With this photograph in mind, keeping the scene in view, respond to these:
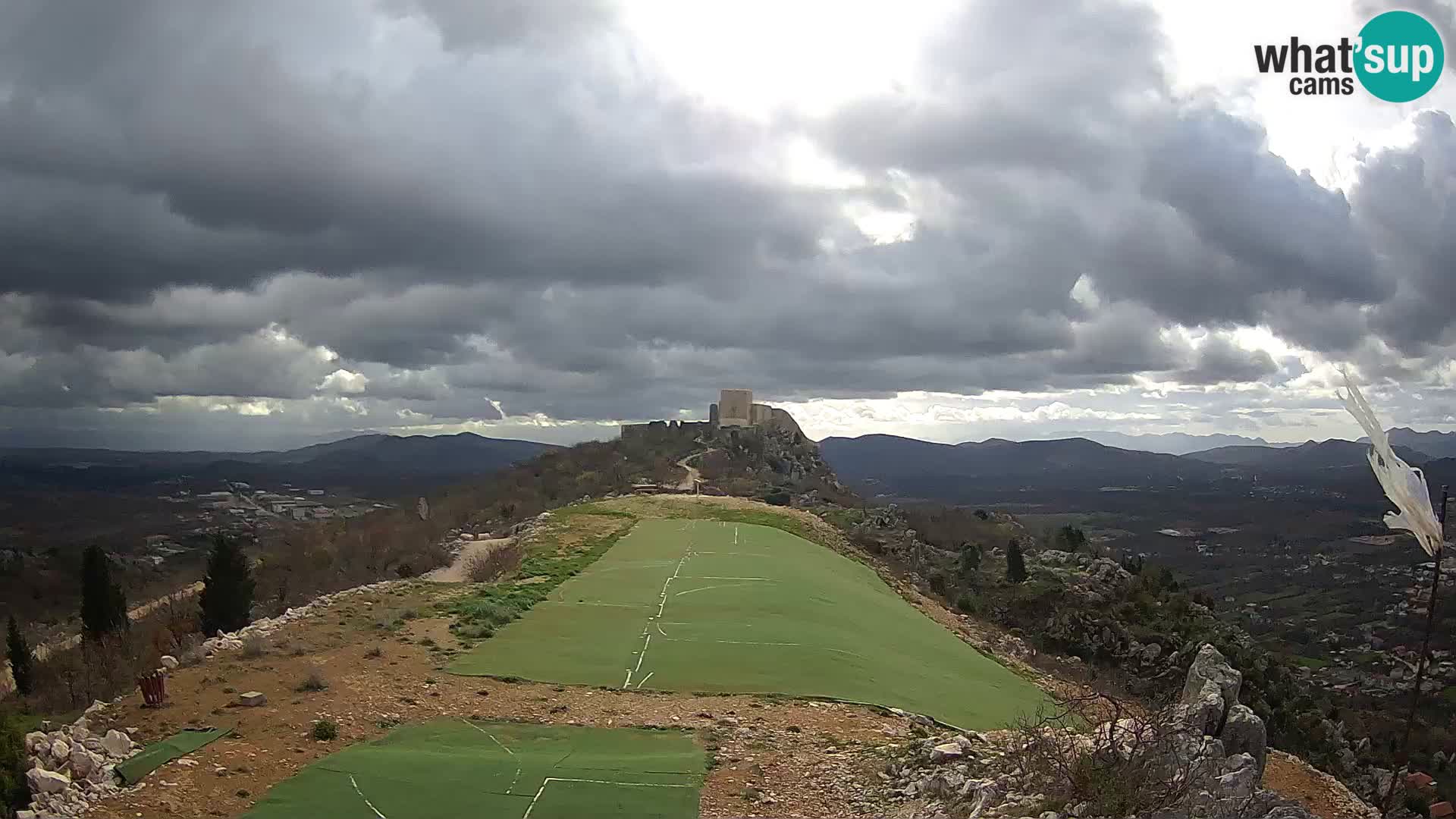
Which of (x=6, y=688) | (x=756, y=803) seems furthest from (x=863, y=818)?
(x=6, y=688)

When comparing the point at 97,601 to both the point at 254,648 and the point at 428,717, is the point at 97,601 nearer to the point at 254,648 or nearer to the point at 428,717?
the point at 254,648

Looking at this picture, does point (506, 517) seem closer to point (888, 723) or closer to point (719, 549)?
point (719, 549)

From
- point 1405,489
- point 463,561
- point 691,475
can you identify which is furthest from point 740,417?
point 1405,489

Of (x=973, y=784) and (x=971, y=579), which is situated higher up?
(x=973, y=784)

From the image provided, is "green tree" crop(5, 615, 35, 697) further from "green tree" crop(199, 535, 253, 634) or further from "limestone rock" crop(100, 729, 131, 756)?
"limestone rock" crop(100, 729, 131, 756)

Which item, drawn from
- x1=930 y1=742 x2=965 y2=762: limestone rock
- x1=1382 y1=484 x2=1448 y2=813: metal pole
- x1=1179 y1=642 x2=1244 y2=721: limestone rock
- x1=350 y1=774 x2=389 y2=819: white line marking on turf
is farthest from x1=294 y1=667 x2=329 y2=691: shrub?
x1=1382 y1=484 x2=1448 y2=813: metal pole

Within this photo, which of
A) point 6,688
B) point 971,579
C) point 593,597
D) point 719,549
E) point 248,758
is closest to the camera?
point 248,758

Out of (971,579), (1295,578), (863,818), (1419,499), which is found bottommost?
(1295,578)

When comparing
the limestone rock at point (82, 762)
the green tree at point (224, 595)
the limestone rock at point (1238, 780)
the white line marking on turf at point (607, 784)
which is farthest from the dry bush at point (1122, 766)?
the green tree at point (224, 595)
